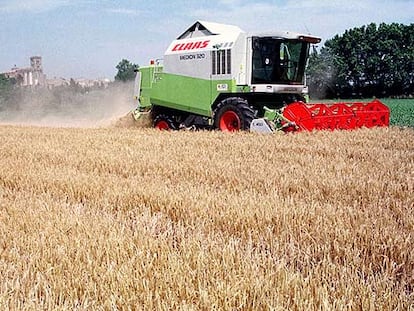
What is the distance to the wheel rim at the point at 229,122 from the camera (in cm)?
1140

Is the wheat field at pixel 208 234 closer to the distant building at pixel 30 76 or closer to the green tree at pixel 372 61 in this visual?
the green tree at pixel 372 61

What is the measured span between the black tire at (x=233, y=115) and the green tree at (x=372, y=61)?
122 ft

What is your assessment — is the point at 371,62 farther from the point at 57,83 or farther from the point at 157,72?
the point at 157,72

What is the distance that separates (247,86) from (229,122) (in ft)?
2.92

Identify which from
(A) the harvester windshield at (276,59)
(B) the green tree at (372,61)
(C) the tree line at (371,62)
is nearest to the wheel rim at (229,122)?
(A) the harvester windshield at (276,59)

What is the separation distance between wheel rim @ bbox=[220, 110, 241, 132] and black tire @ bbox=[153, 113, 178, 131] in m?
2.04

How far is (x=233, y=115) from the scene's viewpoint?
1136cm

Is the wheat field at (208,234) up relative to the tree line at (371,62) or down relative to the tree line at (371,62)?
down

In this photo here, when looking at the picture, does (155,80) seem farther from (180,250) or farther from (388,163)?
(180,250)

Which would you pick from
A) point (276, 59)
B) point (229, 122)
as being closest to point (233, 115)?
point (229, 122)

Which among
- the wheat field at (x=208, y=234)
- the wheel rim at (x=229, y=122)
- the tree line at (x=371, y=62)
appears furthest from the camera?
the tree line at (x=371, y=62)

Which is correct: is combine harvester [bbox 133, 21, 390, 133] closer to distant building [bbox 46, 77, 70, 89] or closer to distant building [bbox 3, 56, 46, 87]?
distant building [bbox 46, 77, 70, 89]

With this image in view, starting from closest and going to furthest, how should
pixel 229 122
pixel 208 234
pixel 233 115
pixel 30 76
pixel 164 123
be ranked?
pixel 208 234, pixel 233 115, pixel 229 122, pixel 164 123, pixel 30 76

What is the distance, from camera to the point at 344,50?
194 ft
